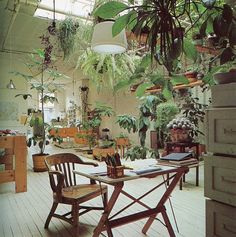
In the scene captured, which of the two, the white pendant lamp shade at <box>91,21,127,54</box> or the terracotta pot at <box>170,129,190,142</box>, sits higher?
the white pendant lamp shade at <box>91,21,127,54</box>

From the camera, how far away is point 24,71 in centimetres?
849

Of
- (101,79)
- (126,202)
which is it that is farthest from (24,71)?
(126,202)

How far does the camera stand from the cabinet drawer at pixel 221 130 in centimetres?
153

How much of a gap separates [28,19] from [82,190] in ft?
14.3

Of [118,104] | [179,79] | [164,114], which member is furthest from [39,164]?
[118,104]

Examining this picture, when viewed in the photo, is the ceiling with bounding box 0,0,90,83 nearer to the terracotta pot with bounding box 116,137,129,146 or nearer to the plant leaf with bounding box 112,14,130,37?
the terracotta pot with bounding box 116,137,129,146

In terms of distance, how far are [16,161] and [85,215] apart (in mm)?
1619

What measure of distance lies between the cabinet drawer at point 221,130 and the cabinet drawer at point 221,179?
6 centimetres

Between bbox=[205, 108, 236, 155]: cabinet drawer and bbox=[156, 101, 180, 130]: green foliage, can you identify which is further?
bbox=[156, 101, 180, 130]: green foliage

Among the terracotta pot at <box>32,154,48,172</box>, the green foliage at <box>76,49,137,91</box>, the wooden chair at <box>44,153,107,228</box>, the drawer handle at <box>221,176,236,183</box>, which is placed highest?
the green foliage at <box>76,49,137,91</box>

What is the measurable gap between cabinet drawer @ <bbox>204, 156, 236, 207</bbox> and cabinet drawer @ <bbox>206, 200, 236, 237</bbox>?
0.16 ft

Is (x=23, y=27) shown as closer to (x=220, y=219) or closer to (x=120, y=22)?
(x=120, y=22)

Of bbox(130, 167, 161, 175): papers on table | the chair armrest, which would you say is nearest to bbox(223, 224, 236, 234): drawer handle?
bbox(130, 167, 161, 175): papers on table

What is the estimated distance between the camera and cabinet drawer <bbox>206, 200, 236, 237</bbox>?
155cm
